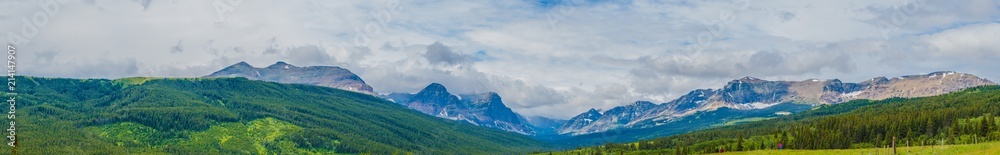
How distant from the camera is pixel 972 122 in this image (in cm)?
19462

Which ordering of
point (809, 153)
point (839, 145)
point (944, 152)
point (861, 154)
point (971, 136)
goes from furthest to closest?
point (839, 145)
point (971, 136)
point (809, 153)
point (861, 154)
point (944, 152)

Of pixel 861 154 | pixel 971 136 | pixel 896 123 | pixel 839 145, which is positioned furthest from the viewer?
pixel 896 123

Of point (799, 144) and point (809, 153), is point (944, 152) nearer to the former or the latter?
point (809, 153)

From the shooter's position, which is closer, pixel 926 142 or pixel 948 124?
pixel 926 142

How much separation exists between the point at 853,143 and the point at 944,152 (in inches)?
3962

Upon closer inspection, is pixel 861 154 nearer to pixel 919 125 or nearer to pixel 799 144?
pixel 799 144

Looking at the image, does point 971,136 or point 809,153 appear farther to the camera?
point 971,136

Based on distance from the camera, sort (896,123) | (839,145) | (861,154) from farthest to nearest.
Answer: (896,123) < (839,145) < (861,154)

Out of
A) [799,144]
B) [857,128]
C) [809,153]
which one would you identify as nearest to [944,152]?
[809,153]

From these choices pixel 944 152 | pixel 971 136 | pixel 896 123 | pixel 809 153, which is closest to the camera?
pixel 944 152

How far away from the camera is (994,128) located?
167500mm

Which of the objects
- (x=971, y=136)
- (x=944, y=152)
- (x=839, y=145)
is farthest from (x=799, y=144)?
(x=944, y=152)

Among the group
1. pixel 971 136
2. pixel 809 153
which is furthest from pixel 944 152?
pixel 971 136

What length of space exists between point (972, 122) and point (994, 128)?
29867 mm
